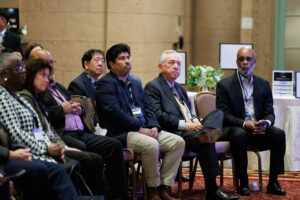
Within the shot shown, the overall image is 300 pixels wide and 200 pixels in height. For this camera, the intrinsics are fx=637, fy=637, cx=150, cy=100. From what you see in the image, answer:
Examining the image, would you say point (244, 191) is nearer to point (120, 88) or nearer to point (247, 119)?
point (247, 119)

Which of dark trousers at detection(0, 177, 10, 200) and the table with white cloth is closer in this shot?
dark trousers at detection(0, 177, 10, 200)

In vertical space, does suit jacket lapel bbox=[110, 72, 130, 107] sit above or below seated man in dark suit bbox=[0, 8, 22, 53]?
below

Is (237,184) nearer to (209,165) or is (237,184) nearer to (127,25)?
(209,165)

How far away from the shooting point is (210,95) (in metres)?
6.67

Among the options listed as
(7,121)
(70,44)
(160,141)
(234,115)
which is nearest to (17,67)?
(7,121)

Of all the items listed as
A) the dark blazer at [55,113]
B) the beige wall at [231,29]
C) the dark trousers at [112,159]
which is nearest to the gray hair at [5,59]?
the dark blazer at [55,113]

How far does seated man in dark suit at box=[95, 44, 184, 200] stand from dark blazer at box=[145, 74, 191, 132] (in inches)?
5.2

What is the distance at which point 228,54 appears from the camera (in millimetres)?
8008

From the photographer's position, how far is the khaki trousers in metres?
5.57

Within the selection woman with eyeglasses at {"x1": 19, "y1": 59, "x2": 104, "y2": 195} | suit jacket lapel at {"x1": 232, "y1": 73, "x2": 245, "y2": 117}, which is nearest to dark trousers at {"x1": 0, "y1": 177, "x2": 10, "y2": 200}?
woman with eyeglasses at {"x1": 19, "y1": 59, "x2": 104, "y2": 195}

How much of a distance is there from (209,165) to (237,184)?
0.63m

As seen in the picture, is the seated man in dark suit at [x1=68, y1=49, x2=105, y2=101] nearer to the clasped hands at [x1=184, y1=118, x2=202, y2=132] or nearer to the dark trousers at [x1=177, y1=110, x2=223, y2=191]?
the clasped hands at [x1=184, y1=118, x2=202, y2=132]

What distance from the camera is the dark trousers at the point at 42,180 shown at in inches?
163

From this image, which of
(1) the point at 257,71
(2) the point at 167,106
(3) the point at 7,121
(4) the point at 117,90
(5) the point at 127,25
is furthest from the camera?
(1) the point at 257,71
